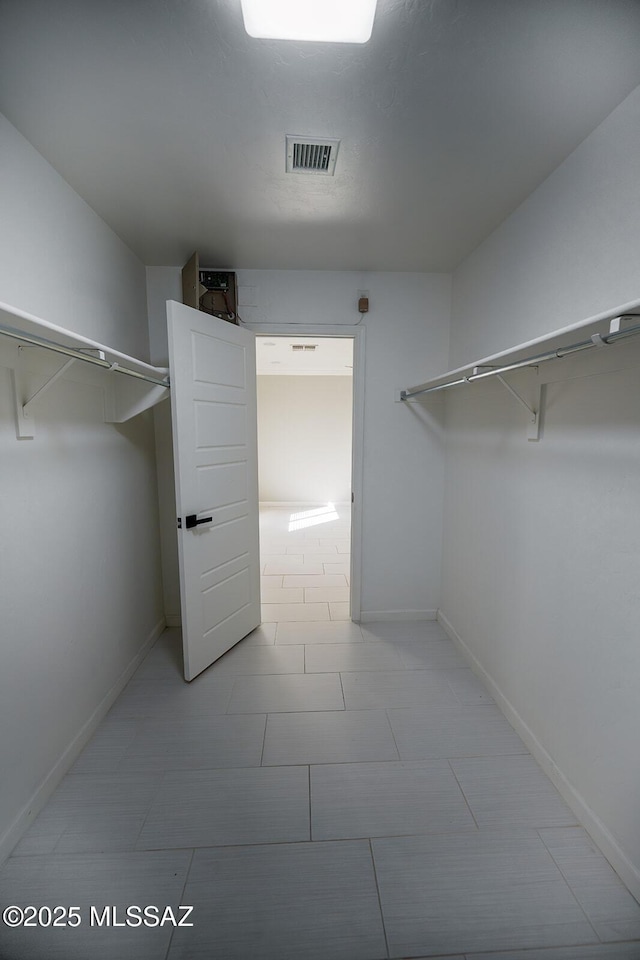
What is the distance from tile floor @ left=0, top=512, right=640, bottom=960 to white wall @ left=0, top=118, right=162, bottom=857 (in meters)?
0.24

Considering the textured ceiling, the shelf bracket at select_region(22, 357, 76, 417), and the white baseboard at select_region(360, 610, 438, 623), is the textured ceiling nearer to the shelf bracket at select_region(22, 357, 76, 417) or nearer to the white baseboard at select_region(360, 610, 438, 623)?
the shelf bracket at select_region(22, 357, 76, 417)

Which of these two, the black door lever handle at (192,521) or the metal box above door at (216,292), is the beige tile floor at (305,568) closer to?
the black door lever handle at (192,521)

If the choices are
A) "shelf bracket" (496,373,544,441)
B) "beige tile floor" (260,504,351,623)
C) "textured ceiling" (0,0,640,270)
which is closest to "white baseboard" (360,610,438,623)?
"beige tile floor" (260,504,351,623)

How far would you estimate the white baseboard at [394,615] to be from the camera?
9.03ft

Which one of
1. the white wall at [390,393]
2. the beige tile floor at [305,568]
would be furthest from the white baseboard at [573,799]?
the beige tile floor at [305,568]

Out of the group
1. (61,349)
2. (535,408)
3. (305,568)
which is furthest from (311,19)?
(305,568)

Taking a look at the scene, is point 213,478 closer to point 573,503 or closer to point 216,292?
point 216,292

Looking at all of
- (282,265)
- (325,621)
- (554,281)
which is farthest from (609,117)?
(325,621)

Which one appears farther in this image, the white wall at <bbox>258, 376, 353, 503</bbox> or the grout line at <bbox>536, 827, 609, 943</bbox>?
the white wall at <bbox>258, 376, 353, 503</bbox>

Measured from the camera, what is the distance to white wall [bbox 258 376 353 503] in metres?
6.71

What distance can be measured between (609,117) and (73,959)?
297cm

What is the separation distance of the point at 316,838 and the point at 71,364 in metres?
1.90

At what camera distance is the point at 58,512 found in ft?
5.03

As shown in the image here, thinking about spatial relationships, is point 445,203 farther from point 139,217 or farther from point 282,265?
point 139,217
